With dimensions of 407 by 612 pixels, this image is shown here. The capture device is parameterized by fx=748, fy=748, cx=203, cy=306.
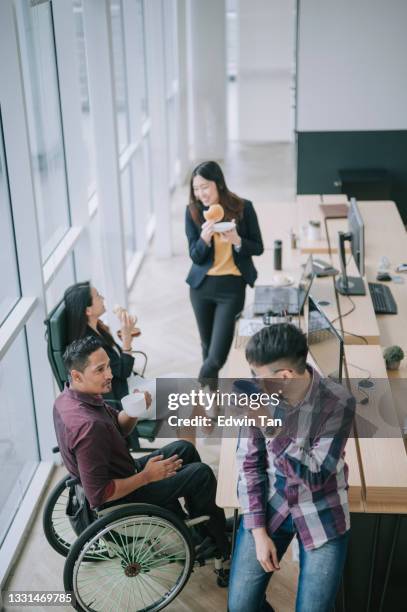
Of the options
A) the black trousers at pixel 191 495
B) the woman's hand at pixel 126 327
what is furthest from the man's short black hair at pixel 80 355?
the woman's hand at pixel 126 327

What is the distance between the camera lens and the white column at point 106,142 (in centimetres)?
480

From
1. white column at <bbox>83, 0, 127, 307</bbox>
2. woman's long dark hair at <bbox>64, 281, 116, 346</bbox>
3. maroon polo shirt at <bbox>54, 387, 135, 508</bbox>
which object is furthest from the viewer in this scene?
white column at <bbox>83, 0, 127, 307</bbox>

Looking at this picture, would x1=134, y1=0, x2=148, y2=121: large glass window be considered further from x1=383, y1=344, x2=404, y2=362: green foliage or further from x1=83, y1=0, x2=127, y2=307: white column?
x1=383, y1=344, x2=404, y2=362: green foliage

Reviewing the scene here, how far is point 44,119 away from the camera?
429 centimetres

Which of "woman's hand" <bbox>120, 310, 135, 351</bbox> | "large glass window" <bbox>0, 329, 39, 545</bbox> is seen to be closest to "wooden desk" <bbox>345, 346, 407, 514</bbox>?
"woman's hand" <bbox>120, 310, 135, 351</bbox>

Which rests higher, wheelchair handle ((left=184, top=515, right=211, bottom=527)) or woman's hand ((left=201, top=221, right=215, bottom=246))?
woman's hand ((left=201, top=221, right=215, bottom=246))

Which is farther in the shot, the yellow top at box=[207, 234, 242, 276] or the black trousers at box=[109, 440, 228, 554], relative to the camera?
the yellow top at box=[207, 234, 242, 276]

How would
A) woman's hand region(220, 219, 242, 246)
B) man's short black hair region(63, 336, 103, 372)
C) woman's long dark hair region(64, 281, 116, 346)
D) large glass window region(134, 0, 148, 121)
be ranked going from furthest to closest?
large glass window region(134, 0, 148, 121) → woman's hand region(220, 219, 242, 246) → woman's long dark hair region(64, 281, 116, 346) → man's short black hair region(63, 336, 103, 372)

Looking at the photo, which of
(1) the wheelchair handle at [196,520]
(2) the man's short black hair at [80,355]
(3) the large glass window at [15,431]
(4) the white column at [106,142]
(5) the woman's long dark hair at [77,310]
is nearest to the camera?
(2) the man's short black hair at [80,355]

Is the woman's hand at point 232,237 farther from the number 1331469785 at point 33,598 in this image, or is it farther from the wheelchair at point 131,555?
the number 1331469785 at point 33,598

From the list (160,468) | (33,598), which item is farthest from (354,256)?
(33,598)

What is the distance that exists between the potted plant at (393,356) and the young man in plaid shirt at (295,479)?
1.21m

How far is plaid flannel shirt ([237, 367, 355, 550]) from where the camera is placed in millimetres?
2533

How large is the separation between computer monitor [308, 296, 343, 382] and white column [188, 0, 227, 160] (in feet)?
26.1
